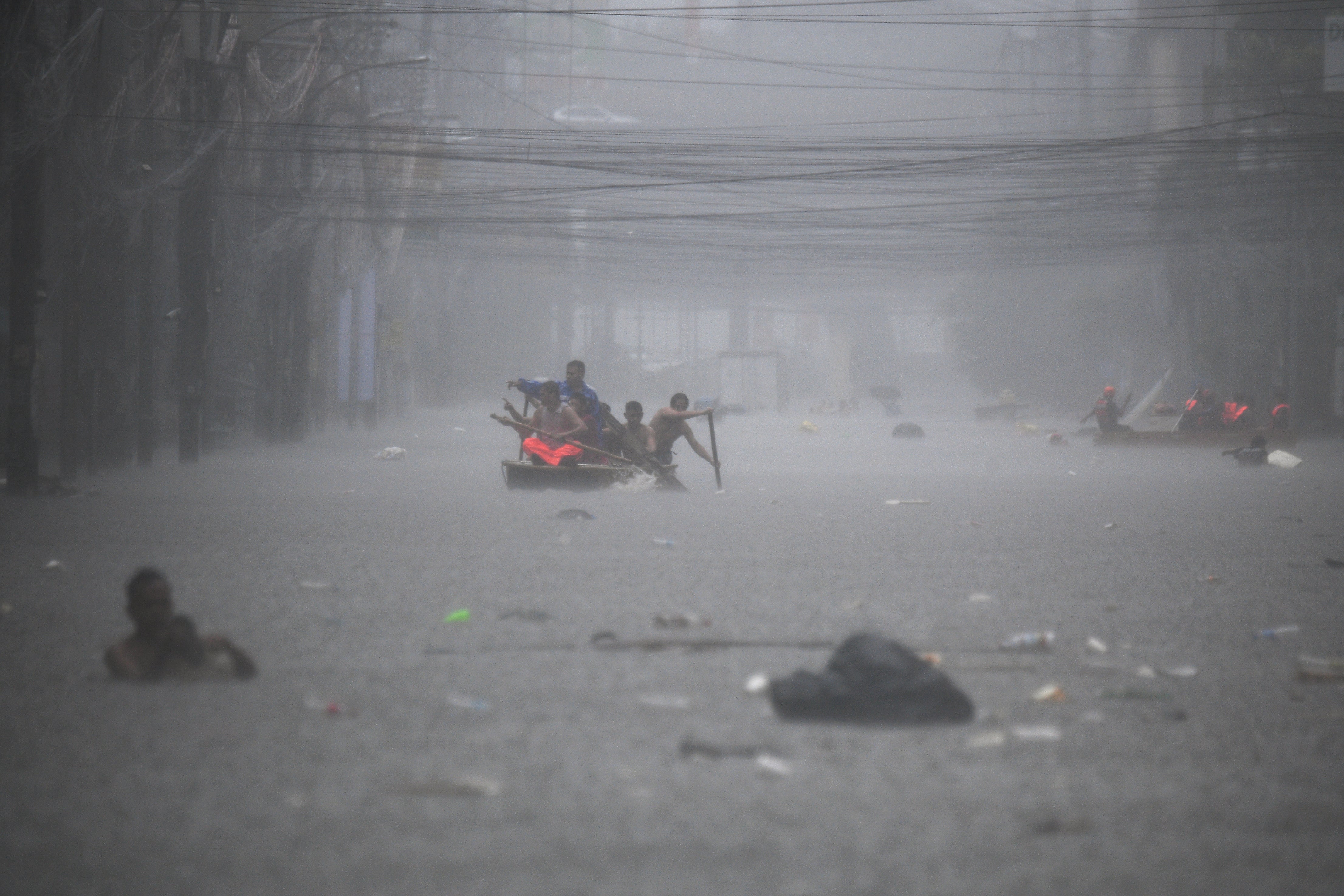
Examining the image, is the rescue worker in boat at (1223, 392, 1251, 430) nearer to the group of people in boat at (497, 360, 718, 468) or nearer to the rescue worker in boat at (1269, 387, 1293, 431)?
the rescue worker in boat at (1269, 387, 1293, 431)

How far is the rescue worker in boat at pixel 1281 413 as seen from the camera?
27.7 m

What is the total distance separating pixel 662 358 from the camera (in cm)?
9431

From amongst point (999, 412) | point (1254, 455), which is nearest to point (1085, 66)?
point (999, 412)

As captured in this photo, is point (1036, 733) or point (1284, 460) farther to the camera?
point (1284, 460)

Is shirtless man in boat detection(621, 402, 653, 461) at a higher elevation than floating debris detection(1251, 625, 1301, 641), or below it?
higher

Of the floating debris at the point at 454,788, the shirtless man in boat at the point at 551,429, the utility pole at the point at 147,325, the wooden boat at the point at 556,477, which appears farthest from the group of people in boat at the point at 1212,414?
the floating debris at the point at 454,788

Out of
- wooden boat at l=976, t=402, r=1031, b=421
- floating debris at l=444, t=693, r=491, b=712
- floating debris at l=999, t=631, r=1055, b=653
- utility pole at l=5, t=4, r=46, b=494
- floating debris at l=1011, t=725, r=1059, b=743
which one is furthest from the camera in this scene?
wooden boat at l=976, t=402, r=1031, b=421

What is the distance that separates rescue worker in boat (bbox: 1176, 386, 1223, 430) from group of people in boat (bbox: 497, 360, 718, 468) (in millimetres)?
16115

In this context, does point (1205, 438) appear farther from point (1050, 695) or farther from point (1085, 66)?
point (1085, 66)

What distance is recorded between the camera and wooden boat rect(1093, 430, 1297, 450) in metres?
27.3

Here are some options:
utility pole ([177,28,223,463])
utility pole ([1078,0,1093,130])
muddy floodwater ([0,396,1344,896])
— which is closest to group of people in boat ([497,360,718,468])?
muddy floodwater ([0,396,1344,896])

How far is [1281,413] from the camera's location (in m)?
27.7

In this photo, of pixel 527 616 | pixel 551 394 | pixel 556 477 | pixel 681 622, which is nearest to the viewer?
pixel 681 622

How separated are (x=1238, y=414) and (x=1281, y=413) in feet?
5.52
